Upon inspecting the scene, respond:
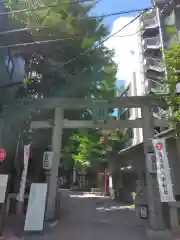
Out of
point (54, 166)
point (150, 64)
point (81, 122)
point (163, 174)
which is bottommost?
point (163, 174)

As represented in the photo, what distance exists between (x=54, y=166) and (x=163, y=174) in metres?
4.12

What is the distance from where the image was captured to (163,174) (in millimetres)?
8359

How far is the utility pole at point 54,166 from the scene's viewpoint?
31.3 feet

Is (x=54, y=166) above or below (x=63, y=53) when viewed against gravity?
below

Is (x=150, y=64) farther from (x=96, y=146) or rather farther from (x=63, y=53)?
(x=63, y=53)

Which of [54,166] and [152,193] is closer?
[152,193]

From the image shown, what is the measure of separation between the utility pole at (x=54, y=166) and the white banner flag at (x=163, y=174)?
3767mm

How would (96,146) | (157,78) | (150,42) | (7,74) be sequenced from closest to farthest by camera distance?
(7,74), (157,78), (96,146), (150,42)

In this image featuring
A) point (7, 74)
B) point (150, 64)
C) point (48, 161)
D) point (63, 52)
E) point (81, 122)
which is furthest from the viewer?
point (150, 64)

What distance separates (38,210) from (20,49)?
Result: 26.1 ft

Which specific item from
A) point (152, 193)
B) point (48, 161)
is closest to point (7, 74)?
point (48, 161)

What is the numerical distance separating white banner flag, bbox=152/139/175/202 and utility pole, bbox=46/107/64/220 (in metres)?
3.77

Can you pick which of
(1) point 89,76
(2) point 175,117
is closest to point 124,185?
(1) point 89,76

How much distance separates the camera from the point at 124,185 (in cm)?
2102
